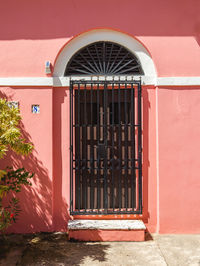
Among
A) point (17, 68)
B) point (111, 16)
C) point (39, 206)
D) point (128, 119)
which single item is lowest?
point (39, 206)

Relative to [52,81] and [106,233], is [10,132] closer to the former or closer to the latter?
[52,81]

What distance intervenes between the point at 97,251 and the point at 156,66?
10.3ft

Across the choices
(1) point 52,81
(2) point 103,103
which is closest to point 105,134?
(2) point 103,103

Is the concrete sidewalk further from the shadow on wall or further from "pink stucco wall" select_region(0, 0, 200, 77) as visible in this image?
"pink stucco wall" select_region(0, 0, 200, 77)

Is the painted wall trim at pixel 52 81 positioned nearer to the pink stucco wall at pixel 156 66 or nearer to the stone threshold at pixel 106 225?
the pink stucco wall at pixel 156 66

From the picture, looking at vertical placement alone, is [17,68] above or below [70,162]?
above

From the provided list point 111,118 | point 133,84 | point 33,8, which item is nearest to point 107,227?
point 111,118

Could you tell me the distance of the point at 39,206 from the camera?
184 inches

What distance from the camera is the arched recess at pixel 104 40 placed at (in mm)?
4699

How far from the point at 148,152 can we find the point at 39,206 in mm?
2104

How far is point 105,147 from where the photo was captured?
4691 millimetres

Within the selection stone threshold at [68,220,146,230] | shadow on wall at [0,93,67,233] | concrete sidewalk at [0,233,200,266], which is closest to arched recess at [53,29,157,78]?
shadow on wall at [0,93,67,233]

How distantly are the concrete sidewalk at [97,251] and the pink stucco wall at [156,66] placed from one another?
290 mm

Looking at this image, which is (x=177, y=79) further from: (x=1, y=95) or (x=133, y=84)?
(x=1, y=95)
